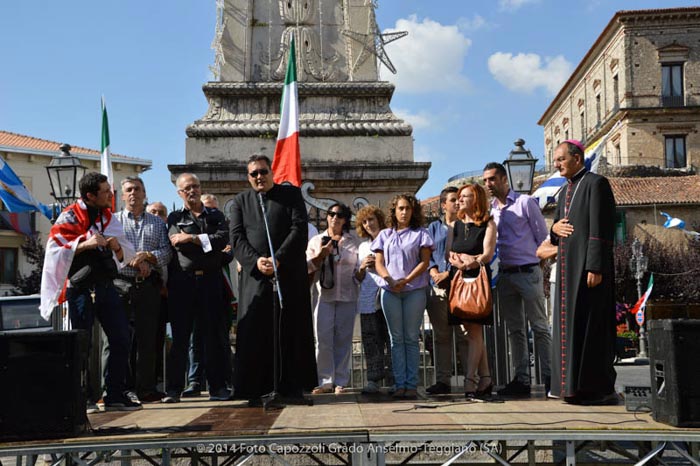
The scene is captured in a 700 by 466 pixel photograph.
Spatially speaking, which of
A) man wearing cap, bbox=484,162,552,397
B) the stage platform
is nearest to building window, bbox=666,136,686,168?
man wearing cap, bbox=484,162,552,397

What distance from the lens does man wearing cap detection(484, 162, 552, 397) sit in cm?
680

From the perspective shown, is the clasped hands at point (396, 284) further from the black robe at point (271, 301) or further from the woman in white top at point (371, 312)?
the black robe at point (271, 301)

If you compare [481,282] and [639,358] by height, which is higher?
[481,282]

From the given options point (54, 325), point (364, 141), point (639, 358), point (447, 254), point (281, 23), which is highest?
point (281, 23)

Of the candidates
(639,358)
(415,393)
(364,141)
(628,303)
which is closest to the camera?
(415,393)

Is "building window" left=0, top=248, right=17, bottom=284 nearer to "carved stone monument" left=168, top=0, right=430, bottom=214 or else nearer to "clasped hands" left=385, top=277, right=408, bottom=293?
"carved stone monument" left=168, top=0, right=430, bottom=214

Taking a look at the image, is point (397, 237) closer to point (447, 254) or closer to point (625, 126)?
point (447, 254)

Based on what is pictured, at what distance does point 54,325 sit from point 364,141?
5611 mm

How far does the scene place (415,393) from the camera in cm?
668

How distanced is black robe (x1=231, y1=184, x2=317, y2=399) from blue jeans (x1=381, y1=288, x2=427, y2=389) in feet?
2.74

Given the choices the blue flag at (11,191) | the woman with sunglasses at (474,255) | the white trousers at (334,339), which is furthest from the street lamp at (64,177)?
the woman with sunglasses at (474,255)

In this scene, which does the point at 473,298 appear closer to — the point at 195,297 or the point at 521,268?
the point at 521,268

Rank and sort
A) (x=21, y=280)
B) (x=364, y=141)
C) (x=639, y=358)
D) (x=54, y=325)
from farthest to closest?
1. (x=21, y=280)
2. (x=639, y=358)
3. (x=364, y=141)
4. (x=54, y=325)

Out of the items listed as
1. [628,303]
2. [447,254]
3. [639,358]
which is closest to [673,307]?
[447,254]
